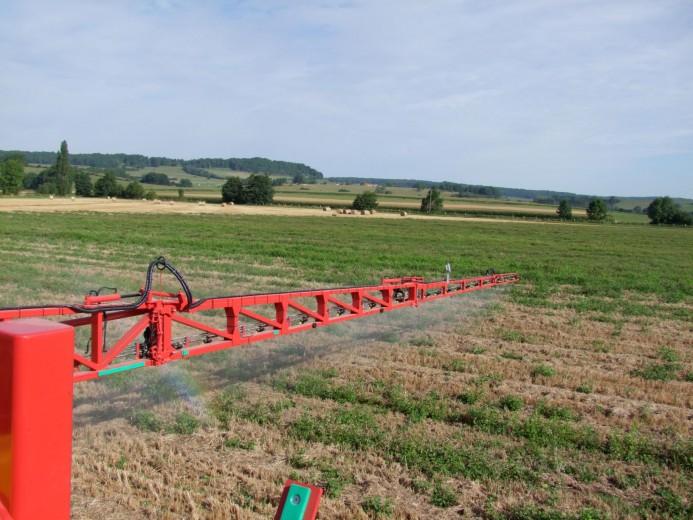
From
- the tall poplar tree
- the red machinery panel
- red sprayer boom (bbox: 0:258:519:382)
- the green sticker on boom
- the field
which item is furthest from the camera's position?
the tall poplar tree

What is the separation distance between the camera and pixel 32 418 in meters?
1.34

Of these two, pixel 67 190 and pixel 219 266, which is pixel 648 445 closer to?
pixel 219 266

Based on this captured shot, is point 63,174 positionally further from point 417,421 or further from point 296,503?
point 296,503

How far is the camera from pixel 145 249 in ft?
81.0

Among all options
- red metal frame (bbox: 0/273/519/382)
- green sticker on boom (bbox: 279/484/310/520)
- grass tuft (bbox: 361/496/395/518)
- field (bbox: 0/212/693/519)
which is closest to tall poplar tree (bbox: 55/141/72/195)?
field (bbox: 0/212/693/519)

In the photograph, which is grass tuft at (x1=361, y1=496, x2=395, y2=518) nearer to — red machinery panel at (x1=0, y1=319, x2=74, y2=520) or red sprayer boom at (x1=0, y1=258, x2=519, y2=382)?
red sprayer boom at (x1=0, y1=258, x2=519, y2=382)

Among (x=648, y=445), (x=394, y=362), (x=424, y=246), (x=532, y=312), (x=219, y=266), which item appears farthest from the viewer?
(x=424, y=246)

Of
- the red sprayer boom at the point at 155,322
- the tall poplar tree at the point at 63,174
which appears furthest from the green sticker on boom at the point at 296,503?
the tall poplar tree at the point at 63,174

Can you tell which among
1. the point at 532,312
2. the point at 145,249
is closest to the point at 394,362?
the point at 532,312

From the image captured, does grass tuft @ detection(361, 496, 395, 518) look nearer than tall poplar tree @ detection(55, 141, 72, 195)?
Yes

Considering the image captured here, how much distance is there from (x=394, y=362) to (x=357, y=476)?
3.89 meters

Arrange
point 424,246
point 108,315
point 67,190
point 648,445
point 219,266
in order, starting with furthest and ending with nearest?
point 67,190, point 424,246, point 219,266, point 648,445, point 108,315

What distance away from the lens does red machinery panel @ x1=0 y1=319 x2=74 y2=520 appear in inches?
52.3

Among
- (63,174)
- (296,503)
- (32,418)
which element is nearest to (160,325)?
(296,503)
